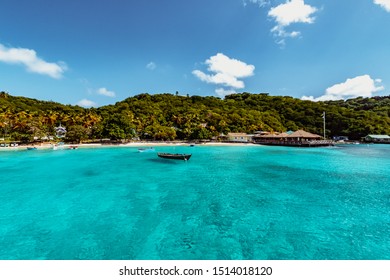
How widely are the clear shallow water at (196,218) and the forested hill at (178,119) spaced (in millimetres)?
41197

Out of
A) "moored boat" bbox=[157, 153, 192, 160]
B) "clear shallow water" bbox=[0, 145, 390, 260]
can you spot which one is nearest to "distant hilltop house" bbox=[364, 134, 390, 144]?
"clear shallow water" bbox=[0, 145, 390, 260]

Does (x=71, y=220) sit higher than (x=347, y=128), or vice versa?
(x=347, y=128)

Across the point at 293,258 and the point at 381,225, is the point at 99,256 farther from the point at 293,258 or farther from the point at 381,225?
the point at 381,225

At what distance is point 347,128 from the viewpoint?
245ft

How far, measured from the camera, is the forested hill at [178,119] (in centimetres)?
5438

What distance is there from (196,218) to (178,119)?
6519cm

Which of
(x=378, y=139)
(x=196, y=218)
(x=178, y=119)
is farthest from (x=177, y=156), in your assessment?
(x=378, y=139)

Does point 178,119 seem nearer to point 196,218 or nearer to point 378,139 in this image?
point 378,139

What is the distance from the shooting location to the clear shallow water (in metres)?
7.30

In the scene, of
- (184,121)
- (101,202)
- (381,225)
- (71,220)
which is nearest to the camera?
(381,225)

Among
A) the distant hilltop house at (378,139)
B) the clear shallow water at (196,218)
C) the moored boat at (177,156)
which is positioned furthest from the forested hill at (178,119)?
the clear shallow water at (196,218)
